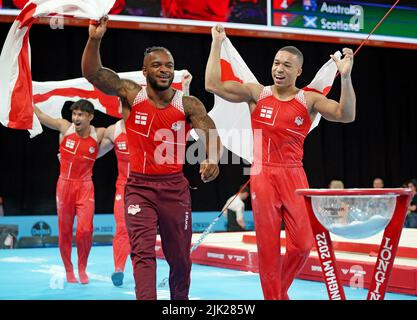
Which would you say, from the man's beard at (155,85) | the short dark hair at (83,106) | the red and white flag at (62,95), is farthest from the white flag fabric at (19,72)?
the red and white flag at (62,95)

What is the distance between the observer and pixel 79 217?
6.56 m

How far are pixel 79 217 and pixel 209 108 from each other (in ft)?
21.3

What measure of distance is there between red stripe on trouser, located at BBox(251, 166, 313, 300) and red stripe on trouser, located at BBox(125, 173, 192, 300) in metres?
0.60

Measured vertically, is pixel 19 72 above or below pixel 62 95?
above

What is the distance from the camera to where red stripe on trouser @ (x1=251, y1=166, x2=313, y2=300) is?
13.7 feet

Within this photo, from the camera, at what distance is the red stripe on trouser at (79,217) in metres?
6.49

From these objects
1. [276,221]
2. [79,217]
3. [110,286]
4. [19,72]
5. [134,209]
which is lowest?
[110,286]

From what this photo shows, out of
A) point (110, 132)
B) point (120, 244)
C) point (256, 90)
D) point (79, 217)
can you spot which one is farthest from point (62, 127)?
point (256, 90)

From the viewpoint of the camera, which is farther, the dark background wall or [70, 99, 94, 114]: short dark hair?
the dark background wall

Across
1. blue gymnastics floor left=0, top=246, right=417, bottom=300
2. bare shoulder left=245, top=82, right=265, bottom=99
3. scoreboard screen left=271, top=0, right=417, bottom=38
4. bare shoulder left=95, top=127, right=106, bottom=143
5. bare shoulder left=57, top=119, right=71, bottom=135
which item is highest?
scoreboard screen left=271, top=0, right=417, bottom=38

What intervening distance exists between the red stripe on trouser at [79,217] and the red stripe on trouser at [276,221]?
274cm

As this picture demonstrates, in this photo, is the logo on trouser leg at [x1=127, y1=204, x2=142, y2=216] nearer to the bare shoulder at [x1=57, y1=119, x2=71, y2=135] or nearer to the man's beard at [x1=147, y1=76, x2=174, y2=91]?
the man's beard at [x1=147, y1=76, x2=174, y2=91]

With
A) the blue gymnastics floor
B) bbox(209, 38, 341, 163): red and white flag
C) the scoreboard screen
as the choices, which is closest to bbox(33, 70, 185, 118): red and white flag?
the blue gymnastics floor

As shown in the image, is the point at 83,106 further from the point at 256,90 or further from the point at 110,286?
the point at 256,90
